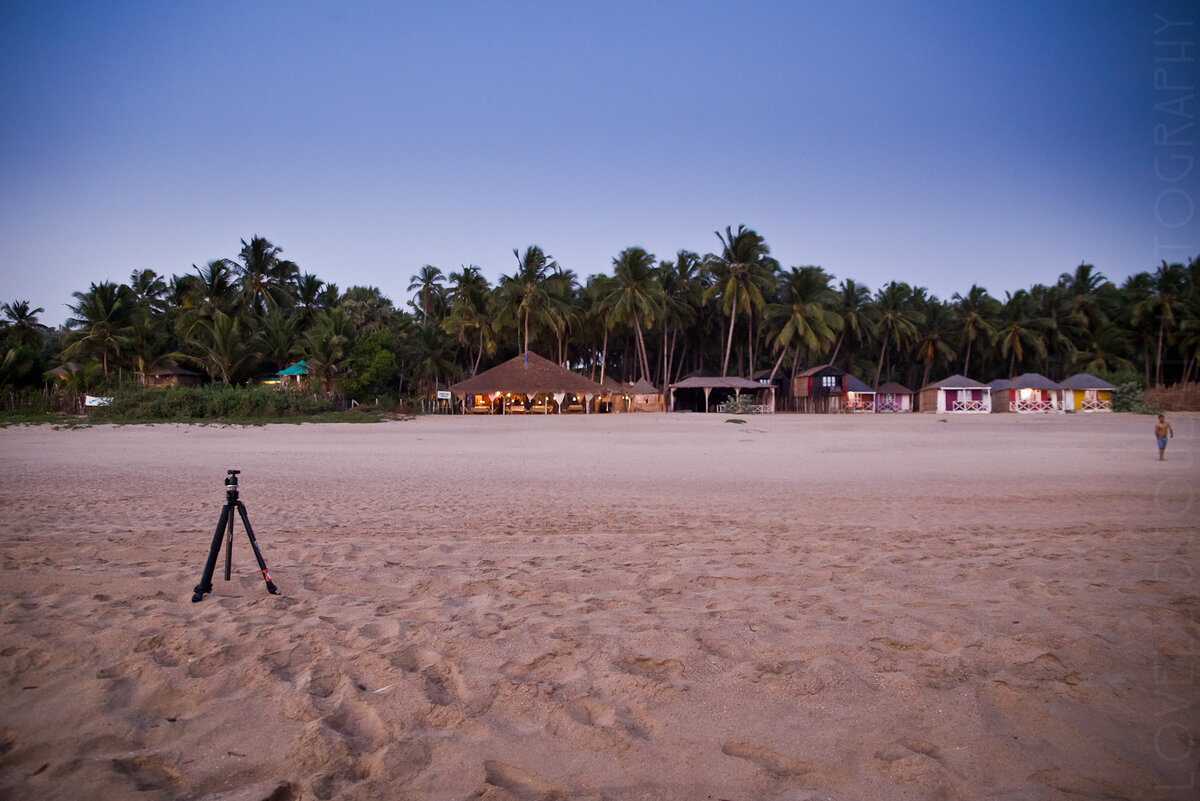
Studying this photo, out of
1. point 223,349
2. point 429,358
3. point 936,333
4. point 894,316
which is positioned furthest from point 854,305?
point 223,349

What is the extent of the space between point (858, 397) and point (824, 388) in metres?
2.56

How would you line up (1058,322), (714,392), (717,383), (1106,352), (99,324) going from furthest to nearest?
(1058,322) → (1106,352) → (714,392) → (717,383) → (99,324)

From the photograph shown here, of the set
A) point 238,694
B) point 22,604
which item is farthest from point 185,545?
point 238,694

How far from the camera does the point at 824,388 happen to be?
4731 centimetres

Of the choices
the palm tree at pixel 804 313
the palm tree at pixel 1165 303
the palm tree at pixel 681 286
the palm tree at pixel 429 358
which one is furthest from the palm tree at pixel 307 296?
the palm tree at pixel 1165 303

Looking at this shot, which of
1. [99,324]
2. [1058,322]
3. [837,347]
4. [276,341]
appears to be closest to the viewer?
[99,324]

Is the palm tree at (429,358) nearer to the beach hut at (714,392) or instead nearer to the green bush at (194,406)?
the beach hut at (714,392)

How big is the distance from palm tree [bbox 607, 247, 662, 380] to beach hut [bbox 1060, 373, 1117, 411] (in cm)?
2690

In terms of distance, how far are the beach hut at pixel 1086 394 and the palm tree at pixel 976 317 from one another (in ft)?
35.6

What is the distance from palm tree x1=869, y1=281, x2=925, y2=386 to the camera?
50.5m

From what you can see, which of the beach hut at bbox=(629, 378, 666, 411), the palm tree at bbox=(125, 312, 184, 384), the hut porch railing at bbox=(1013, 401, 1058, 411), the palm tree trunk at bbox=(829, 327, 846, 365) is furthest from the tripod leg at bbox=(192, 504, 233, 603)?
the palm tree trunk at bbox=(829, 327, 846, 365)

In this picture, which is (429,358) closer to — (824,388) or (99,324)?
(99,324)

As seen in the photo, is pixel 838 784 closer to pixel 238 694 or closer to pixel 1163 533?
pixel 238 694

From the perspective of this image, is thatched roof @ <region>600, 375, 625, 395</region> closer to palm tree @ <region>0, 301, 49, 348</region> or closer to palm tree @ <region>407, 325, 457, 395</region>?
palm tree @ <region>407, 325, 457, 395</region>
